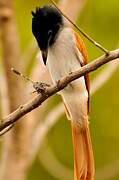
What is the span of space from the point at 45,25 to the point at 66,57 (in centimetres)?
15

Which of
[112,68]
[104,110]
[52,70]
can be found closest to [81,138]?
[52,70]

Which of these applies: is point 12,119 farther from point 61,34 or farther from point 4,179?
point 4,179

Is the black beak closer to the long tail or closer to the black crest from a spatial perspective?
the black crest

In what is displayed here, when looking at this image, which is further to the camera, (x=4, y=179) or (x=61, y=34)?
(x=4, y=179)

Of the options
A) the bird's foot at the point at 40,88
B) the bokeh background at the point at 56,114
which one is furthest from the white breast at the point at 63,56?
the bokeh background at the point at 56,114

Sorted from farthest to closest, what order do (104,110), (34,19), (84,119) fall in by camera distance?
1. (104,110)
2. (84,119)
3. (34,19)

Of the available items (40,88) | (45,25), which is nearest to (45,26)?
(45,25)

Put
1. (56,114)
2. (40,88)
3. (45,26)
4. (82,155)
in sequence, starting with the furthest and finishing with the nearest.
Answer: (56,114)
(82,155)
(45,26)
(40,88)

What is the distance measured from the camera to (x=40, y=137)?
3.86 m

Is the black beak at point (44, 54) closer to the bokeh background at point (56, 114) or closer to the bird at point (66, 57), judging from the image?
the bird at point (66, 57)

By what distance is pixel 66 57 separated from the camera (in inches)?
113

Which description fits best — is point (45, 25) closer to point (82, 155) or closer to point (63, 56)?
point (63, 56)

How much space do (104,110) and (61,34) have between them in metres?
3.05

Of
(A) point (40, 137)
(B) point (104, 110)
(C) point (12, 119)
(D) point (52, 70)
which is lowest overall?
(C) point (12, 119)
